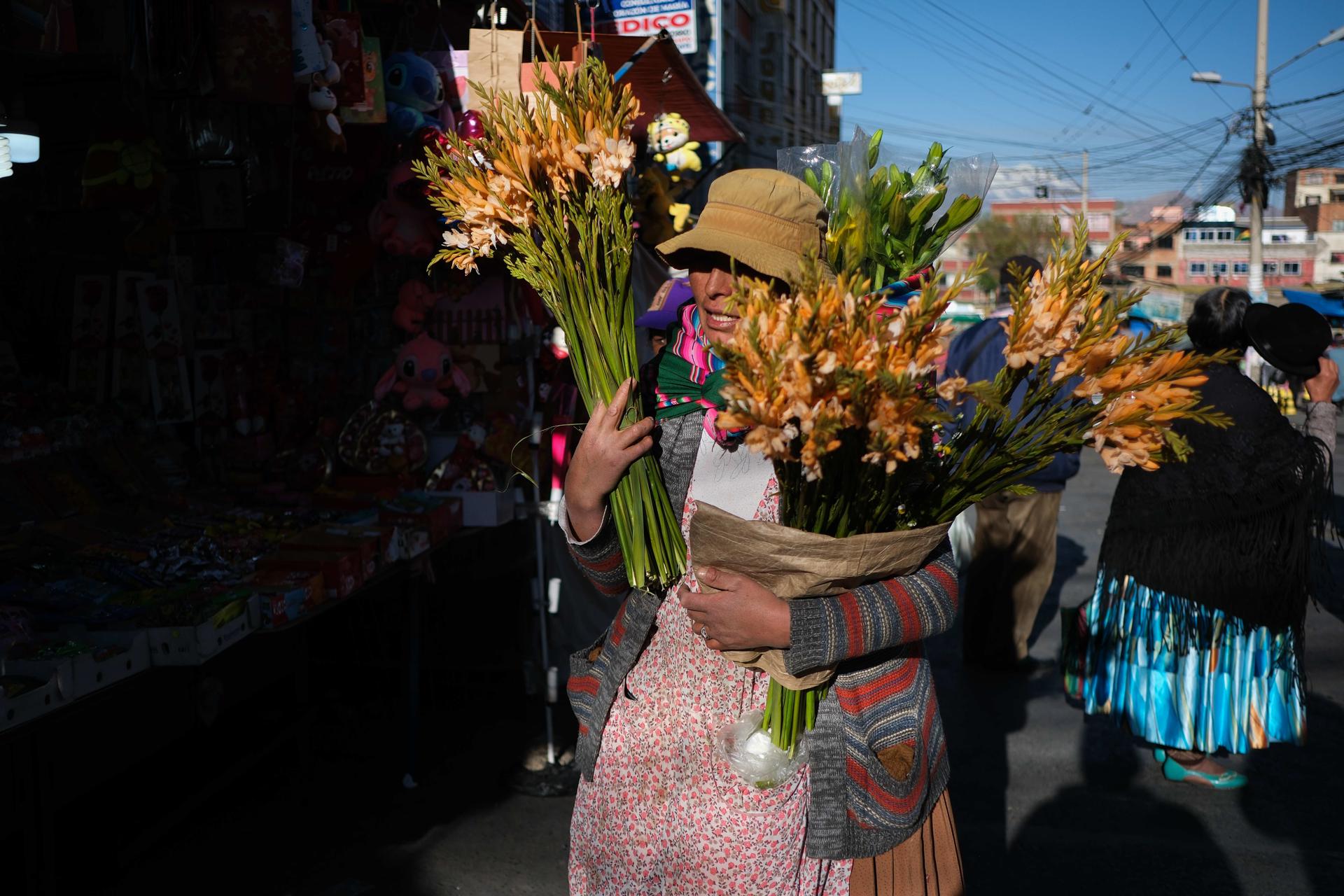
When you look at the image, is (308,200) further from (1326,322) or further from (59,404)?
(1326,322)

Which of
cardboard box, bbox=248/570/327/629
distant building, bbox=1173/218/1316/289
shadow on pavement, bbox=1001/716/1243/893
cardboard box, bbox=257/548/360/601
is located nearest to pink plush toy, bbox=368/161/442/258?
cardboard box, bbox=257/548/360/601

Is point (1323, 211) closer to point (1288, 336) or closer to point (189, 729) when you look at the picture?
point (1288, 336)

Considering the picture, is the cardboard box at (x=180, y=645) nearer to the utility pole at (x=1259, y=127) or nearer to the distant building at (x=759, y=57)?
the distant building at (x=759, y=57)

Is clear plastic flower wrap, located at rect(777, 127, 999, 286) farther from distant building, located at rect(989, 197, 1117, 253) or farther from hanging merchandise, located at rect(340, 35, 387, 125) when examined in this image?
distant building, located at rect(989, 197, 1117, 253)

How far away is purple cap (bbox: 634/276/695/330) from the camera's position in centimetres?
370

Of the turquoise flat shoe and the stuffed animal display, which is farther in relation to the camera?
the turquoise flat shoe

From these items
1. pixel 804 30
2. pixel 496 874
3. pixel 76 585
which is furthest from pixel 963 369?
pixel 804 30

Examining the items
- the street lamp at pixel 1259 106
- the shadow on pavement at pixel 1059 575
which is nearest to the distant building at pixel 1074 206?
the street lamp at pixel 1259 106

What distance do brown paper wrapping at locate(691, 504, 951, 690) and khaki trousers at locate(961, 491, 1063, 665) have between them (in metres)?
3.55

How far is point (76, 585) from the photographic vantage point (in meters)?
2.75

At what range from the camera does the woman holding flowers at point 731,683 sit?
1.57m

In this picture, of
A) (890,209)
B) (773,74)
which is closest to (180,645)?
(890,209)

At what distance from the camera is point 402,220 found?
377cm

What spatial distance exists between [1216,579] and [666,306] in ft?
6.74
